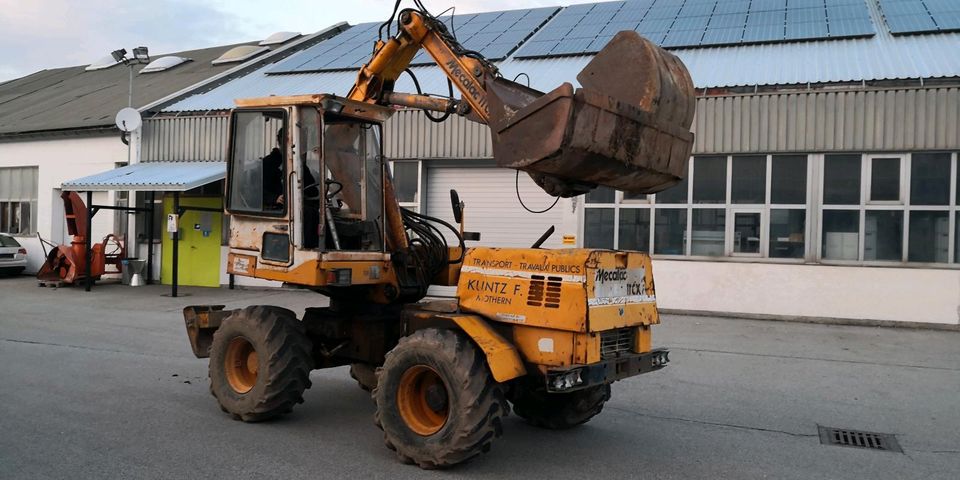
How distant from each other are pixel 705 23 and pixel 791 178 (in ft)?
20.6

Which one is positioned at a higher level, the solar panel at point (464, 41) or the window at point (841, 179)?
the solar panel at point (464, 41)

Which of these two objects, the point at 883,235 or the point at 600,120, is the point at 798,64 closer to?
the point at 883,235

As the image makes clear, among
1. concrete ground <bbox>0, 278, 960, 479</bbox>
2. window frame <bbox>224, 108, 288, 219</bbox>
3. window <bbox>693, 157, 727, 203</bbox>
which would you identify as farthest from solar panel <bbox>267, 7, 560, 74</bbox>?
window frame <bbox>224, 108, 288, 219</bbox>

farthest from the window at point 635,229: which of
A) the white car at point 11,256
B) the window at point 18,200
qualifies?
the window at point 18,200

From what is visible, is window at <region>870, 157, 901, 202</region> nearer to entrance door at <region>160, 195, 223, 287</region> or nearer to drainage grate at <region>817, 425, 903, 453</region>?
drainage grate at <region>817, 425, 903, 453</region>

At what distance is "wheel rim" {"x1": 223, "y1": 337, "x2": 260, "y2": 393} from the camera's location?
7367 mm

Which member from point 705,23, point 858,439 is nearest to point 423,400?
point 858,439

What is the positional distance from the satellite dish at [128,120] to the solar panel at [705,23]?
10122 mm

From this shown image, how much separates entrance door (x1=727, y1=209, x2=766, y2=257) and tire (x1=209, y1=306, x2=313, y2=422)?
10198mm

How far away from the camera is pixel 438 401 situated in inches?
234

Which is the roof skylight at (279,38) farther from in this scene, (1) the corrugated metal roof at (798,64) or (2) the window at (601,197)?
(2) the window at (601,197)

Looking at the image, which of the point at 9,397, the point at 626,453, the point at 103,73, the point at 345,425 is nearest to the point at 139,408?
the point at 9,397

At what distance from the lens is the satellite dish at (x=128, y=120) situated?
19766 mm

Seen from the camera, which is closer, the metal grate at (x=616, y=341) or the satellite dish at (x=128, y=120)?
the metal grate at (x=616, y=341)
